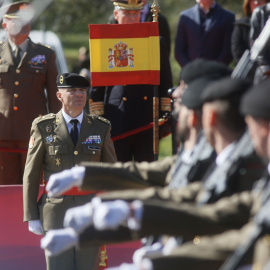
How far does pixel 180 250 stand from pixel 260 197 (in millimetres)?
438

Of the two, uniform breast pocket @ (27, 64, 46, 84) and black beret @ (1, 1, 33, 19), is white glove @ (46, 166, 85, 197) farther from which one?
black beret @ (1, 1, 33, 19)

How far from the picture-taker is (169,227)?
4.24 m

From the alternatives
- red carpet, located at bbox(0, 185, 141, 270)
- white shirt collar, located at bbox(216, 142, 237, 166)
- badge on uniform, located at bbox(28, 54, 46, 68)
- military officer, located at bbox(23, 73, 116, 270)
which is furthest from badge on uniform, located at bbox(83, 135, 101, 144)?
white shirt collar, located at bbox(216, 142, 237, 166)

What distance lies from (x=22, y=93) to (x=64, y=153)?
194 centimetres

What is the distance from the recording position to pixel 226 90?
448 cm

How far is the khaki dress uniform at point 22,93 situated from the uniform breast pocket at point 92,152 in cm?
175

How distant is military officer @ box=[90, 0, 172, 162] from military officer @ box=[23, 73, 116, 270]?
4.62ft

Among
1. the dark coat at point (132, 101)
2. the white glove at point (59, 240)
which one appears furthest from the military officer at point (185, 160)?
the dark coat at point (132, 101)

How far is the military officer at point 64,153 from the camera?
276 inches

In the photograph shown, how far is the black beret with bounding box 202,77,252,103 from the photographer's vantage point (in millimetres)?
4480

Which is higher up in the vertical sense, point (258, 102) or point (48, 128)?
point (258, 102)

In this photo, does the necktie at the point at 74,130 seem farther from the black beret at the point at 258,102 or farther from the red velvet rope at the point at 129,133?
the black beret at the point at 258,102

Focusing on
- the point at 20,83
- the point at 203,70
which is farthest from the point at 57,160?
the point at 203,70

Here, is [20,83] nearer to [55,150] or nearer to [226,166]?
[55,150]
